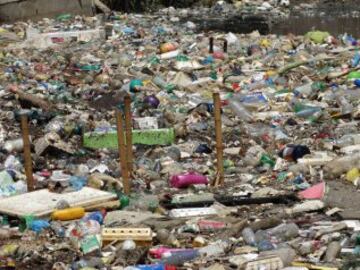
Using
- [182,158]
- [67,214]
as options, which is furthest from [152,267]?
[182,158]

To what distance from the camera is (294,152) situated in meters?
6.83

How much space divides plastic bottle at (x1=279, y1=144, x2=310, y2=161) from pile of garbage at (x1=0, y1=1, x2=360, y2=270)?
18mm

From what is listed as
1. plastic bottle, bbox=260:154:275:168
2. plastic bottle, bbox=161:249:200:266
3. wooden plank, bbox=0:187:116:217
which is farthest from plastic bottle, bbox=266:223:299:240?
plastic bottle, bbox=260:154:275:168

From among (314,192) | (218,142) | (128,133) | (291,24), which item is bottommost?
(291,24)

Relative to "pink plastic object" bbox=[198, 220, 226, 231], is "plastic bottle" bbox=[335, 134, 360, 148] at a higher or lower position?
lower

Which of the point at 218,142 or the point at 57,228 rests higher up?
the point at 218,142

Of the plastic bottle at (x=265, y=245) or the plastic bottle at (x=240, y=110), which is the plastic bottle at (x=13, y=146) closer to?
the plastic bottle at (x=240, y=110)

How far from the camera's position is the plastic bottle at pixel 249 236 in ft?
15.6

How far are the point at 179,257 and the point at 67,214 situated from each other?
1010 millimetres

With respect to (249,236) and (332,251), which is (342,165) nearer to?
(249,236)

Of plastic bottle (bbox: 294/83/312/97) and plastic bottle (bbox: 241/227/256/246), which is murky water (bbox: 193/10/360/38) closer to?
plastic bottle (bbox: 294/83/312/97)

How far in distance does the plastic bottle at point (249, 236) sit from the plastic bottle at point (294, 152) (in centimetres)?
200

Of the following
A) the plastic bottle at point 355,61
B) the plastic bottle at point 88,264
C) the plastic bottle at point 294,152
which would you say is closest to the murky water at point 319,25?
the plastic bottle at point 355,61

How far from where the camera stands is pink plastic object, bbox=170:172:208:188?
621 centimetres
